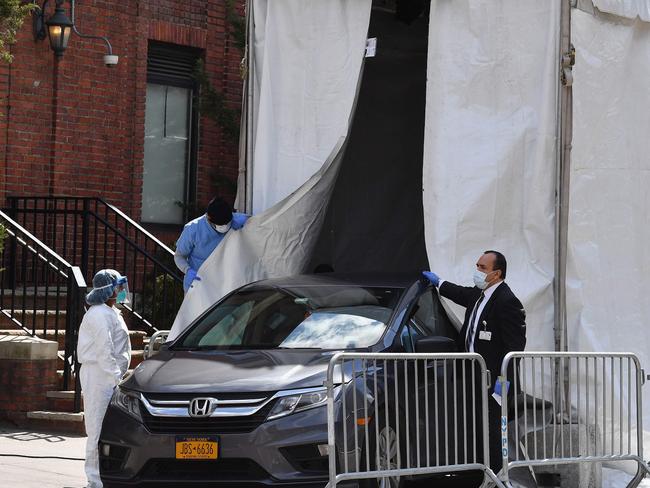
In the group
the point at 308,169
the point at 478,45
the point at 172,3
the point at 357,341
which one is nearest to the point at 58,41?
the point at 172,3

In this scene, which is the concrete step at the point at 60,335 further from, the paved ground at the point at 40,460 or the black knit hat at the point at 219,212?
the black knit hat at the point at 219,212

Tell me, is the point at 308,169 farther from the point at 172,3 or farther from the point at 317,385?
the point at 172,3

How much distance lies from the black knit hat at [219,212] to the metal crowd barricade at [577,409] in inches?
120

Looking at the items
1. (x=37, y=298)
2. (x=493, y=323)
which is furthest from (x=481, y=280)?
(x=37, y=298)

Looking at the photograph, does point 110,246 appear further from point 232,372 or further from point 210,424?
point 210,424

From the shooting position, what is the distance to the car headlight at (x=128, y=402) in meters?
9.06

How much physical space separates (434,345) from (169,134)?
9.82 metres

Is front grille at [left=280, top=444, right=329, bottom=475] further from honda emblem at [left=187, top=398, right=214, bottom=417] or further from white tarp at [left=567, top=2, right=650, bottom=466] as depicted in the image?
white tarp at [left=567, top=2, right=650, bottom=466]

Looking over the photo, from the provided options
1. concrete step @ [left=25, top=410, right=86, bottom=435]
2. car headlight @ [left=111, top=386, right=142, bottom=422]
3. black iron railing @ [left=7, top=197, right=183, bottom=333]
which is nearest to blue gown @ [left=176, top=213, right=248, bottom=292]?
concrete step @ [left=25, top=410, right=86, bottom=435]

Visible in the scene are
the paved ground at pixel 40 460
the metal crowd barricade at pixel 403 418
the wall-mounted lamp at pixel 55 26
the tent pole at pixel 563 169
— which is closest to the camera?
the metal crowd barricade at pixel 403 418

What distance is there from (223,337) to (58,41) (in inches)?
294

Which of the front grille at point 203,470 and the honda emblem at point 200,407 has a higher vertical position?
the honda emblem at point 200,407

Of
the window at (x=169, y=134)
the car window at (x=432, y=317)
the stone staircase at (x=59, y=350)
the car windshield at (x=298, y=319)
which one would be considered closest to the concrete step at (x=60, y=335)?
the stone staircase at (x=59, y=350)

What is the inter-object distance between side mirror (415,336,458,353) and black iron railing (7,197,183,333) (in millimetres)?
6402
